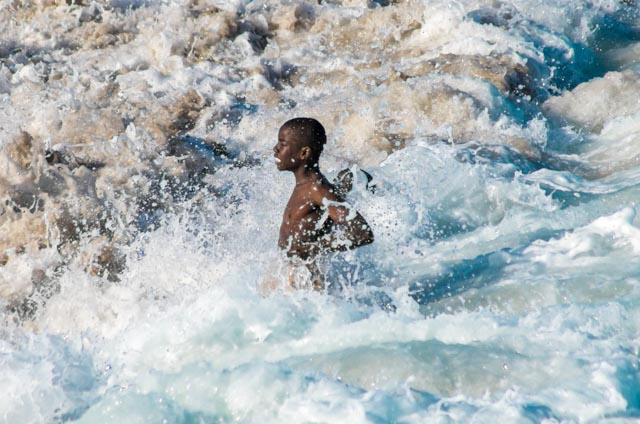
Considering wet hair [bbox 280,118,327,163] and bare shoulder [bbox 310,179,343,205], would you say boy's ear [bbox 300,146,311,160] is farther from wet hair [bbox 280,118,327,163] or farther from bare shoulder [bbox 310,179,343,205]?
bare shoulder [bbox 310,179,343,205]

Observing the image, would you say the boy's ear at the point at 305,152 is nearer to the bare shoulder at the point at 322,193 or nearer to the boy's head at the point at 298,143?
the boy's head at the point at 298,143

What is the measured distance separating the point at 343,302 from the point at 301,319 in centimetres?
28

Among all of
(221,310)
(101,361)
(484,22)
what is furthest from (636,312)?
(484,22)

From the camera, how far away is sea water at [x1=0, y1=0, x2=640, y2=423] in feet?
11.0

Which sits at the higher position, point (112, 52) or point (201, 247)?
point (112, 52)

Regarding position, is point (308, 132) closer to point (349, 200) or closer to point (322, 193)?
point (322, 193)

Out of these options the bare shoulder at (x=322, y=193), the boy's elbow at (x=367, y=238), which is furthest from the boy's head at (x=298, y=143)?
the boy's elbow at (x=367, y=238)

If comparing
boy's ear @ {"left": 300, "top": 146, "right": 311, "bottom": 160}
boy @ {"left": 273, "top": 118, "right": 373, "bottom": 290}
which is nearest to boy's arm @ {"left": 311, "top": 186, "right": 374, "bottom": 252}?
boy @ {"left": 273, "top": 118, "right": 373, "bottom": 290}

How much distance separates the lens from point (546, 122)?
6980 millimetres

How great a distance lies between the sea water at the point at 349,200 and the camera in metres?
3.36

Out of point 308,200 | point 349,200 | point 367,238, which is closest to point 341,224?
point 367,238

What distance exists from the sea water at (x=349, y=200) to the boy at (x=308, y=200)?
0.16 m

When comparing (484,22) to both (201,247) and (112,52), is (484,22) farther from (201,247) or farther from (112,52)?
(201,247)

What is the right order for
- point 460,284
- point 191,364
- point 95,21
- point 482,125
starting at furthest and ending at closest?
point 95,21
point 482,125
point 460,284
point 191,364
